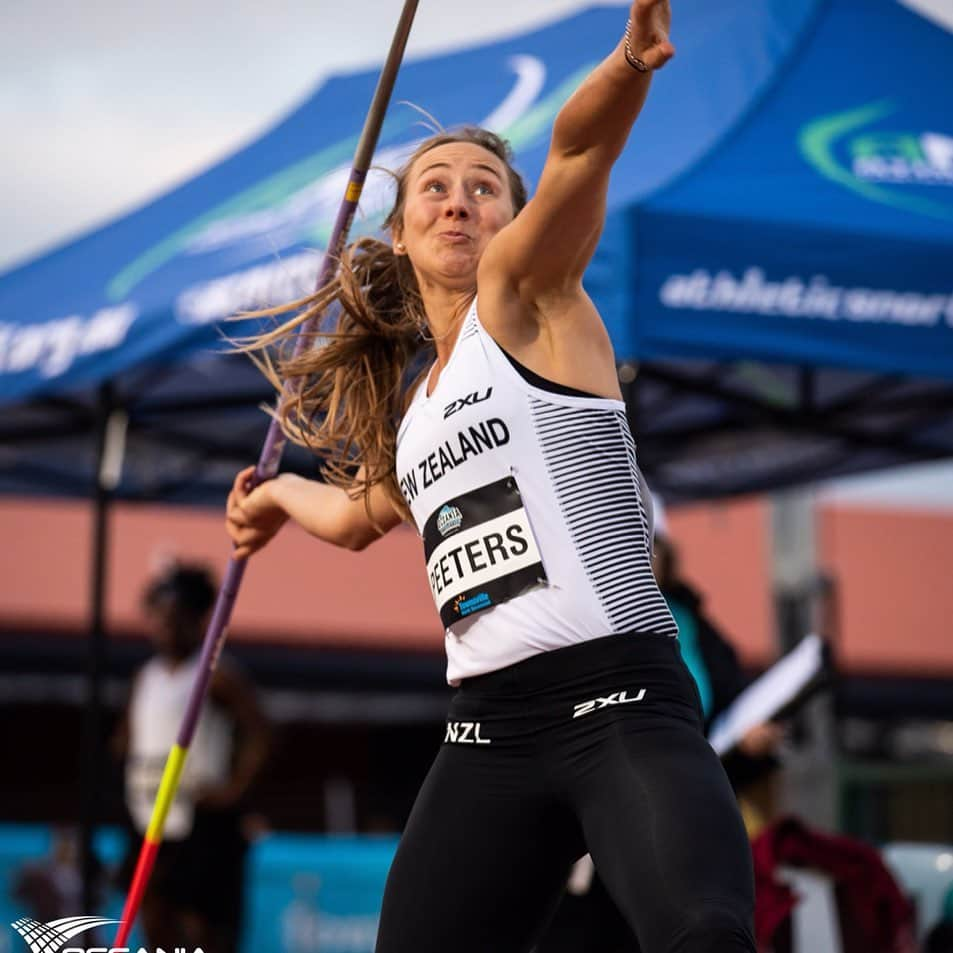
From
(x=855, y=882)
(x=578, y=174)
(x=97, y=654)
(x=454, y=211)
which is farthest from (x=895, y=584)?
(x=578, y=174)

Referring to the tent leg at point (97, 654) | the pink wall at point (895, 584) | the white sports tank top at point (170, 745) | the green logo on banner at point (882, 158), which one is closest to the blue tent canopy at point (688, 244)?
the green logo on banner at point (882, 158)

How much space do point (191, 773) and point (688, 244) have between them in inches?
123

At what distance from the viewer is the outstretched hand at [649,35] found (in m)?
2.50

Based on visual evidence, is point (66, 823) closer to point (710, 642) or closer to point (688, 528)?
point (688, 528)

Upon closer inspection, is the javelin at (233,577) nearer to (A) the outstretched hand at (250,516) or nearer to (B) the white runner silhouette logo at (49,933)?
(A) the outstretched hand at (250,516)

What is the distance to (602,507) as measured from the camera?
9.18 ft

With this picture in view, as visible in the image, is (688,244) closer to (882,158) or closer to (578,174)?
(882,158)

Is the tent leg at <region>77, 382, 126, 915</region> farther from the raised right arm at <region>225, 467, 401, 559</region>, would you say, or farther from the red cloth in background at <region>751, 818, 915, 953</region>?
the raised right arm at <region>225, 467, 401, 559</region>

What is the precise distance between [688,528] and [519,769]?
16430 mm

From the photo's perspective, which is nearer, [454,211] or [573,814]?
[573,814]

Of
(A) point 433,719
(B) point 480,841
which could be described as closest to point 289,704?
(A) point 433,719

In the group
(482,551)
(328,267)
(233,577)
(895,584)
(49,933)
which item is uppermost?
(895,584)

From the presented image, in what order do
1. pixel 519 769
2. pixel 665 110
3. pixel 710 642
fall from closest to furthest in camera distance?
pixel 519 769, pixel 710 642, pixel 665 110

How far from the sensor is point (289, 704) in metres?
17.6
